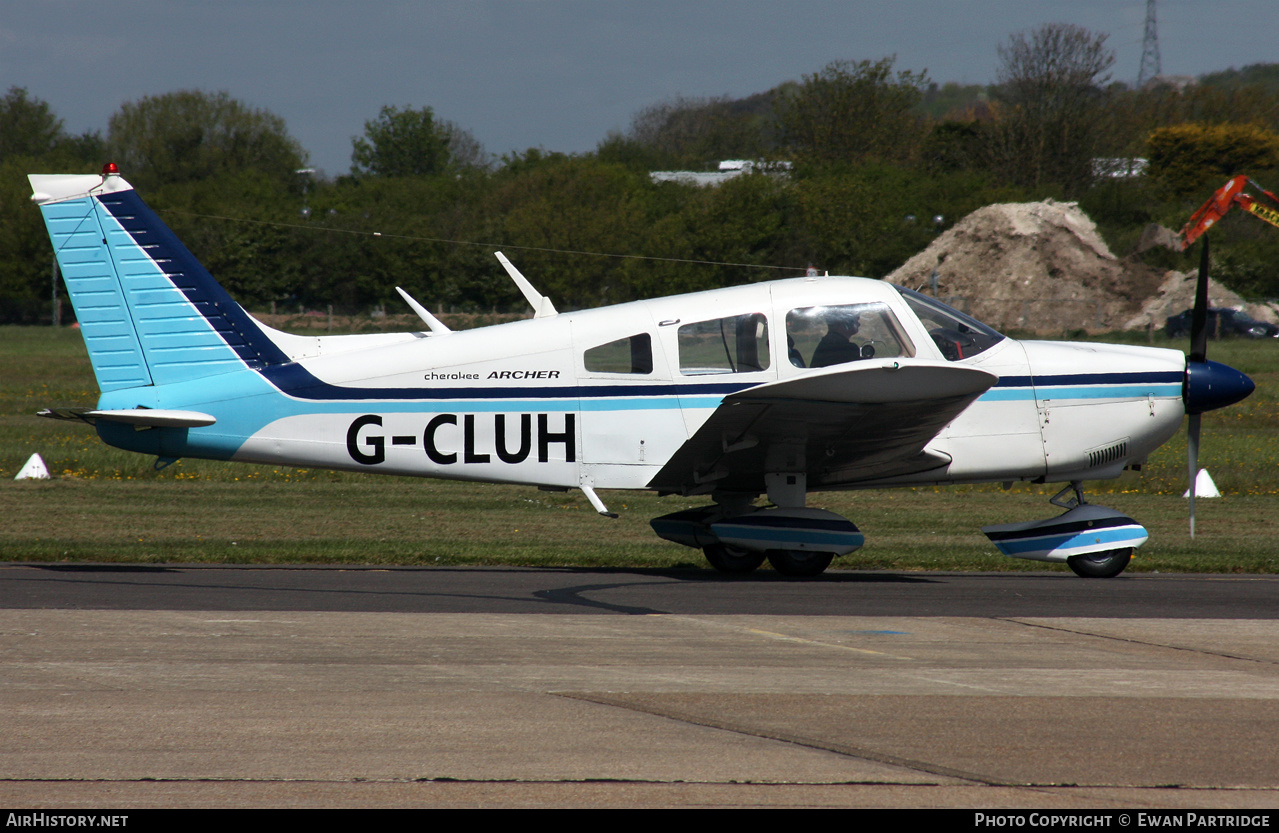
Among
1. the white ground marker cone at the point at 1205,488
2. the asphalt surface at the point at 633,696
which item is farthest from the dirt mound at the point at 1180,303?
the asphalt surface at the point at 633,696

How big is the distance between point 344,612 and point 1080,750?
515 cm

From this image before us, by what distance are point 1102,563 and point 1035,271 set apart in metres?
41.1

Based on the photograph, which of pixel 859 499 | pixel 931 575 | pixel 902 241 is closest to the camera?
pixel 931 575

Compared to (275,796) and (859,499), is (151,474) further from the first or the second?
(275,796)

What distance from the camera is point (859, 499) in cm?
1745

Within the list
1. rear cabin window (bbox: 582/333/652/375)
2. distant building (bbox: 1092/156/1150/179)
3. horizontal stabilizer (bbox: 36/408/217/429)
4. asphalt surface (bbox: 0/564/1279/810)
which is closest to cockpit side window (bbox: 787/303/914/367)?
rear cabin window (bbox: 582/333/652/375)

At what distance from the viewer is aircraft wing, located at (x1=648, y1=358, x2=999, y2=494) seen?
870 cm

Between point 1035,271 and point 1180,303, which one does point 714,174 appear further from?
point 1180,303

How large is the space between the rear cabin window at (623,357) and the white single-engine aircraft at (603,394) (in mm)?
17

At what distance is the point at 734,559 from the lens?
1073cm

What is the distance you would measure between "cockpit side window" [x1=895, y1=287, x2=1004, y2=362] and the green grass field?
231cm

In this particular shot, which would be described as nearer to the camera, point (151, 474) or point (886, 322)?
point (886, 322)

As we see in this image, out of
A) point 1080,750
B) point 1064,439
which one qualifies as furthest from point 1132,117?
point 1080,750

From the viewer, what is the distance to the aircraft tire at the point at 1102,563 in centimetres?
1027
